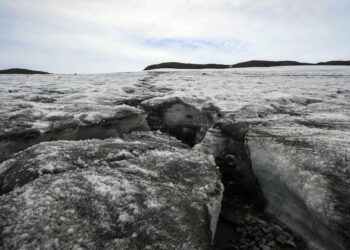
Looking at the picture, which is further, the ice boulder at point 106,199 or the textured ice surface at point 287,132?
the textured ice surface at point 287,132

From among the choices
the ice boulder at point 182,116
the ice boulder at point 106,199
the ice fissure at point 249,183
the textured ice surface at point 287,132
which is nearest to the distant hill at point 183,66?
the textured ice surface at point 287,132

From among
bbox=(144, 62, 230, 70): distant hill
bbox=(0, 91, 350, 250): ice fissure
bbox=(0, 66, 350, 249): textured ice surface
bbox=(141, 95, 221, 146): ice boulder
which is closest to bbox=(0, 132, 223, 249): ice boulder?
bbox=(0, 91, 350, 250): ice fissure

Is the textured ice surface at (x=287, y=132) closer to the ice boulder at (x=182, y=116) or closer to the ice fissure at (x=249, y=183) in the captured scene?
the ice fissure at (x=249, y=183)

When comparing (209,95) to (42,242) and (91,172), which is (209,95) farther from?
(42,242)

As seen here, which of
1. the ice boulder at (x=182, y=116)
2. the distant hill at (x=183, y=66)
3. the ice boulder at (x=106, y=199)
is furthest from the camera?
the distant hill at (x=183, y=66)

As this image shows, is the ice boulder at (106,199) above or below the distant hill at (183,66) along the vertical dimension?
above

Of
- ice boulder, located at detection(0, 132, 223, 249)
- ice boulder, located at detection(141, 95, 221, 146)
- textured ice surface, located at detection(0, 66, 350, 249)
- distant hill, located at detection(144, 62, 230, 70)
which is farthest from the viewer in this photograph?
distant hill, located at detection(144, 62, 230, 70)

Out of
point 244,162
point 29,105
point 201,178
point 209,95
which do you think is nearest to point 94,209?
point 201,178

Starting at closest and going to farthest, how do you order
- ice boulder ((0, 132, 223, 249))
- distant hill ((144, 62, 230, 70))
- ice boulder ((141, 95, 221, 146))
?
1. ice boulder ((0, 132, 223, 249))
2. ice boulder ((141, 95, 221, 146))
3. distant hill ((144, 62, 230, 70))

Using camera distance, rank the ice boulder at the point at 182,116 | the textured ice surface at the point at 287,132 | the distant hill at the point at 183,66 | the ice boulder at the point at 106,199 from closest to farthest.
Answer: the ice boulder at the point at 106,199, the textured ice surface at the point at 287,132, the ice boulder at the point at 182,116, the distant hill at the point at 183,66

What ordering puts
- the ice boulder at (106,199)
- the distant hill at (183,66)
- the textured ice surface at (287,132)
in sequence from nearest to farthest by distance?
1. the ice boulder at (106,199)
2. the textured ice surface at (287,132)
3. the distant hill at (183,66)

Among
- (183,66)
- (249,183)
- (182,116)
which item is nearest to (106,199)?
(249,183)

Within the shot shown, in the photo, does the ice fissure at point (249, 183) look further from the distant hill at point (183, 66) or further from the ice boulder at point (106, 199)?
the distant hill at point (183, 66)

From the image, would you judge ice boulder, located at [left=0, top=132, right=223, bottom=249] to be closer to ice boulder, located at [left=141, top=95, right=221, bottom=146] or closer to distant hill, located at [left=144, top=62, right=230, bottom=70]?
ice boulder, located at [left=141, top=95, right=221, bottom=146]
